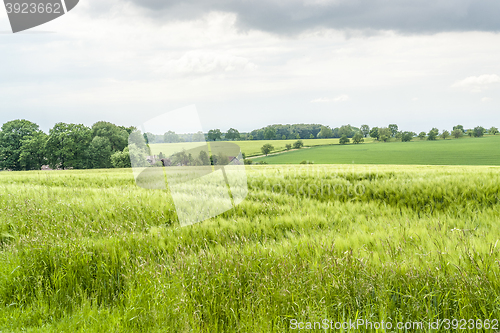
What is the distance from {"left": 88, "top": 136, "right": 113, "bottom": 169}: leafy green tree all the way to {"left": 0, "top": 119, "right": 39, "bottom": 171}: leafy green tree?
13.7 meters

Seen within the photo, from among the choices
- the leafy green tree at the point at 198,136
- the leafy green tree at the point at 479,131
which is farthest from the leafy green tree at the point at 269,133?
the leafy green tree at the point at 479,131

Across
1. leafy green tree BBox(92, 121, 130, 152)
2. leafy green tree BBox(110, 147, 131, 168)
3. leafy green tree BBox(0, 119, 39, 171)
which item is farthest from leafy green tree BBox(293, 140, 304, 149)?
leafy green tree BBox(0, 119, 39, 171)

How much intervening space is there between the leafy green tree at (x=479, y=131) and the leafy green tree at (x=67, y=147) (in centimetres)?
11427

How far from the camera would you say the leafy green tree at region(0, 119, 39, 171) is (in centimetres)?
4766

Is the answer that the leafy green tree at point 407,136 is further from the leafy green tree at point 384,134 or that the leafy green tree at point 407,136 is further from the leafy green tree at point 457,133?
the leafy green tree at point 457,133

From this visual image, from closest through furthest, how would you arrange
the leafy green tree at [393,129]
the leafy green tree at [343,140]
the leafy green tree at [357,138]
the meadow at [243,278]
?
the meadow at [243,278], the leafy green tree at [343,140], the leafy green tree at [357,138], the leafy green tree at [393,129]

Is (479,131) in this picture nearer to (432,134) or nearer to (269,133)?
(432,134)

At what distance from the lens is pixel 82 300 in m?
2.71

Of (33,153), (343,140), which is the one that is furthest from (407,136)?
(33,153)

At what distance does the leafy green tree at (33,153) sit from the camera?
1829 inches

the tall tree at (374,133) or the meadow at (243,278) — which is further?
the tall tree at (374,133)

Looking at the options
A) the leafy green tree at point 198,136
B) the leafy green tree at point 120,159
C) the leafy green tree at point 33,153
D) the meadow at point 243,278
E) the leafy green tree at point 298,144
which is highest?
the leafy green tree at point 33,153

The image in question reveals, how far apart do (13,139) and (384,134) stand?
9564cm

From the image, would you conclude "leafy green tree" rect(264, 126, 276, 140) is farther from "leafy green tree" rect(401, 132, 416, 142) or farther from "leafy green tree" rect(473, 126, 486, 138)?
"leafy green tree" rect(473, 126, 486, 138)
